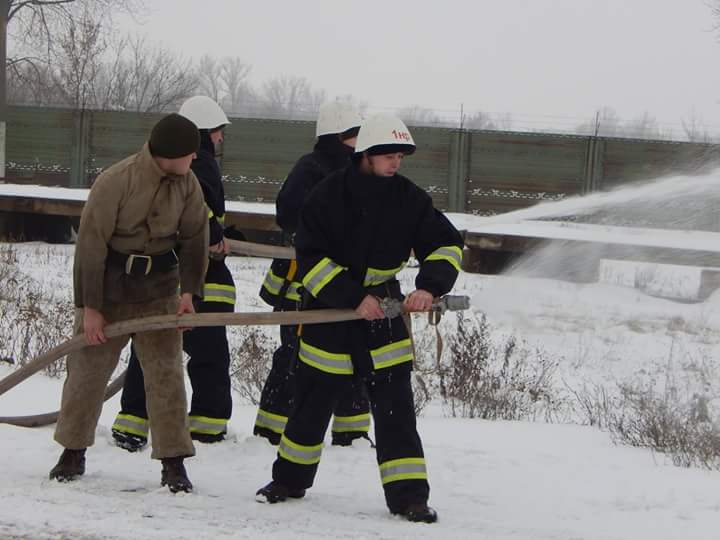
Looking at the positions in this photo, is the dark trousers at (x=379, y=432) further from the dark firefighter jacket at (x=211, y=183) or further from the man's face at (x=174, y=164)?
the dark firefighter jacket at (x=211, y=183)

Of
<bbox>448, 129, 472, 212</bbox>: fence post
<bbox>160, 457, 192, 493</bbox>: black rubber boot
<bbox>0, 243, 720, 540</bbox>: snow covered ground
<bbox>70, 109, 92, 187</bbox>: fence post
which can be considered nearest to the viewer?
<bbox>0, 243, 720, 540</bbox>: snow covered ground

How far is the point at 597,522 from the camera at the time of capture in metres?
4.50

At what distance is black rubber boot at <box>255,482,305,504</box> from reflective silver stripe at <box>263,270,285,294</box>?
144 centimetres

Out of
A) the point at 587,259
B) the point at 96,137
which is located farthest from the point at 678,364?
the point at 96,137

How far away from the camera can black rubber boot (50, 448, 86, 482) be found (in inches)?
192

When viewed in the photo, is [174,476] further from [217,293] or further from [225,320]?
[217,293]

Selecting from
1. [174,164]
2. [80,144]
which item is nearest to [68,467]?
[174,164]

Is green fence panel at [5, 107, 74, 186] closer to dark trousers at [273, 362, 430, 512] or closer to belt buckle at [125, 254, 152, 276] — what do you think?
belt buckle at [125, 254, 152, 276]

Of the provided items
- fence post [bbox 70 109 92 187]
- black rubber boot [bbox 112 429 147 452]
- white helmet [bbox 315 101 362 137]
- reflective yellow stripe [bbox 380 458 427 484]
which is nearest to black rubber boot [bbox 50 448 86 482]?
black rubber boot [bbox 112 429 147 452]

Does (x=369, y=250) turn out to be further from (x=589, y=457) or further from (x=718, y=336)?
(x=718, y=336)

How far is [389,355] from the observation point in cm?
→ 453

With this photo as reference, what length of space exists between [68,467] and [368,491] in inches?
57.9

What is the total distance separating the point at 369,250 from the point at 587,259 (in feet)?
30.1

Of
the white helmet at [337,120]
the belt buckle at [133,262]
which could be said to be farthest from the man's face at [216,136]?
the belt buckle at [133,262]
